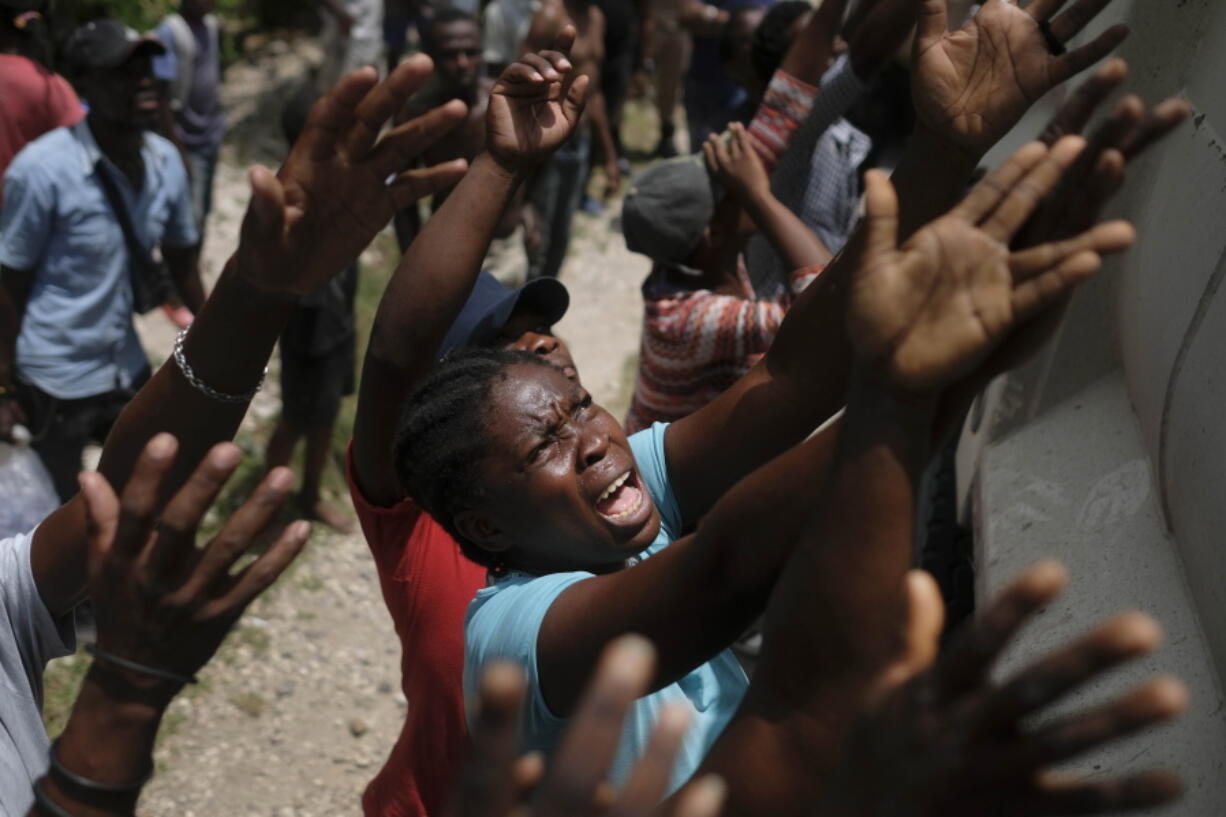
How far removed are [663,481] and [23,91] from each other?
10.6ft

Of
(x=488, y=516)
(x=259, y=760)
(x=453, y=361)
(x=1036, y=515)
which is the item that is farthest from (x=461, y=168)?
(x=259, y=760)

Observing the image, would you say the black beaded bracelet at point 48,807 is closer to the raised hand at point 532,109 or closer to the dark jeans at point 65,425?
the raised hand at point 532,109

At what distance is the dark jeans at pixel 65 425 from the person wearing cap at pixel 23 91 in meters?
0.81

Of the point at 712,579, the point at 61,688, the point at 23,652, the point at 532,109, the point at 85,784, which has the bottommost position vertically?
the point at 61,688

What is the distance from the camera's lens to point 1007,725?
0.89 m

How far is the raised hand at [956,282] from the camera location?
3.58 ft

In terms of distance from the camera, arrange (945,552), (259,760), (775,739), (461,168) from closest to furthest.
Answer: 1. (775,739)
2. (461,168)
3. (945,552)
4. (259,760)

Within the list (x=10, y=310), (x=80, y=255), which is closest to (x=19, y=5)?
(x=80, y=255)

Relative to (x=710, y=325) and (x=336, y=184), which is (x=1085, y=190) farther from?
(x=710, y=325)

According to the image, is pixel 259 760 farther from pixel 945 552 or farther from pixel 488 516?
pixel 488 516

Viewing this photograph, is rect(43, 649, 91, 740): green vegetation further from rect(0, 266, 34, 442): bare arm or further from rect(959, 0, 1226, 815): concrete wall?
rect(959, 0, 1226, 815): concrete wall

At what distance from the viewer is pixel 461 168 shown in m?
1.88

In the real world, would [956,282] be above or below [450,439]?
above

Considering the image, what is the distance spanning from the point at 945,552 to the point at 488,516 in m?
1.38
